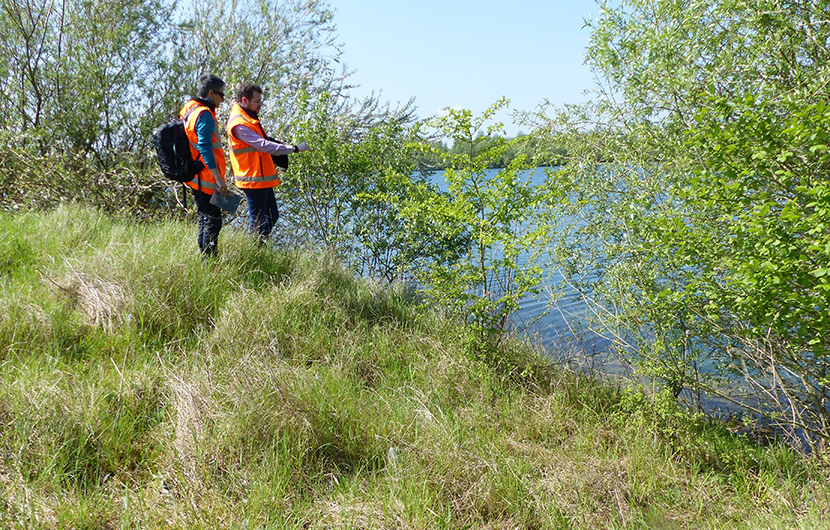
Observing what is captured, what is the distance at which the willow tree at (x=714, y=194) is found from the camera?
2834 millimetres

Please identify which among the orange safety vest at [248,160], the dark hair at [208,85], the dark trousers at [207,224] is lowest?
the dark trousers at [207,224]

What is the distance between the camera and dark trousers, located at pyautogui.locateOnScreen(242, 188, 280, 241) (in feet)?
16.8

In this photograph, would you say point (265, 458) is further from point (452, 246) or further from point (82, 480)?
point (452, 246)

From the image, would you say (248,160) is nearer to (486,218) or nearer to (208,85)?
(208,85)

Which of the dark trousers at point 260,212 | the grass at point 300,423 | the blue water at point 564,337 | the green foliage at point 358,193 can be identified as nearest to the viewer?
the grass at point 300,423

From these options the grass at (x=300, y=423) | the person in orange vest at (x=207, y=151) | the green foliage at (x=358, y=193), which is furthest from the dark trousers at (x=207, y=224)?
the green foliage at (x=358, y=193)

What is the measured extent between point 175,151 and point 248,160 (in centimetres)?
64

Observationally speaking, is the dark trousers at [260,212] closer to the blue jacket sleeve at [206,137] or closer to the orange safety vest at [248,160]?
the orange safety vest at [248,160]

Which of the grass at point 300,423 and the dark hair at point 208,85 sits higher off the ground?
the dark hair at point 208,85

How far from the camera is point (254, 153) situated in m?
5.00

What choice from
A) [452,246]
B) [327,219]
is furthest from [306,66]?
[452,246]

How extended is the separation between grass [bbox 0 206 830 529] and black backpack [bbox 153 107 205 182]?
2.21ft

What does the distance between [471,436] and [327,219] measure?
414 cm

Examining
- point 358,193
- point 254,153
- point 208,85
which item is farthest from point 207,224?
point 358,193
